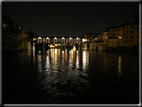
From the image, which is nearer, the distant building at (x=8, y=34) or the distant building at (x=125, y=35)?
the distant building at (x=8, y=34)

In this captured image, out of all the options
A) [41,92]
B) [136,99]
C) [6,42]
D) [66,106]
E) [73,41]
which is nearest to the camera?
[66,106]

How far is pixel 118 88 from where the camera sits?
938 centimetres

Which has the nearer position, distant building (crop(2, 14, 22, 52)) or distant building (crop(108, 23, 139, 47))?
distant building (crop(2, 14, 22, 52))

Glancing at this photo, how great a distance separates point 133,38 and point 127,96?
212 feet

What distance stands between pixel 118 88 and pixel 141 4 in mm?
6667

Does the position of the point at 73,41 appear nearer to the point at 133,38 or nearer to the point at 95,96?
the point at 133,38

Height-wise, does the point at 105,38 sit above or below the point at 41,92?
above

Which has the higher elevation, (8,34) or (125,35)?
(125,35)

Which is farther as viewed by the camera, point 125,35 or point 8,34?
point 125,35

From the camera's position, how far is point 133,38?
214 feet

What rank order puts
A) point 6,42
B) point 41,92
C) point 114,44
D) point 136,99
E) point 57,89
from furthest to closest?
point 114,44 < point 6,42 < point 57,89 < point 41,92 < point 136,99

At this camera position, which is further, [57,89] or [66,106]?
[57,89]

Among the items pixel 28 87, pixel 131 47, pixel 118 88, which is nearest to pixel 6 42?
pixel 28 87

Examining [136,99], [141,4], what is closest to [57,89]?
[136,99]
